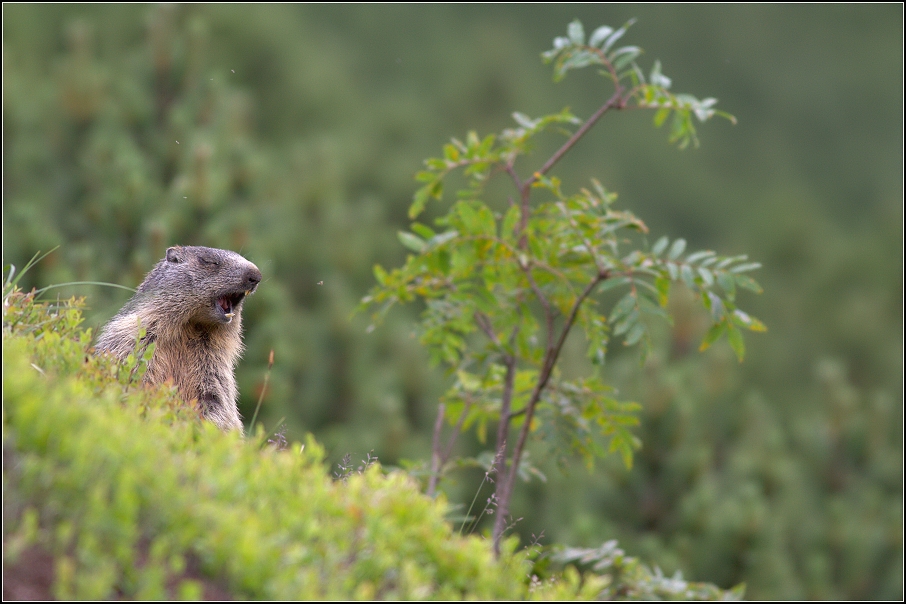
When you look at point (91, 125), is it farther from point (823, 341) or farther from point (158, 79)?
point (823, 341)

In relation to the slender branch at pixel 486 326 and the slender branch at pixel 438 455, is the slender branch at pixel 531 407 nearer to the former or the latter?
the slender branch at pixel 438 455

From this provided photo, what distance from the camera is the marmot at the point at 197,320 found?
17.0ft

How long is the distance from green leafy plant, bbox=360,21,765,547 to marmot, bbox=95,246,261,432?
2.72 feet

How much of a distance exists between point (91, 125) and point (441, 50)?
57.8 feet

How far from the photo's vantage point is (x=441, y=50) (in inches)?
1128

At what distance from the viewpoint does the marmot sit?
5.17 metres

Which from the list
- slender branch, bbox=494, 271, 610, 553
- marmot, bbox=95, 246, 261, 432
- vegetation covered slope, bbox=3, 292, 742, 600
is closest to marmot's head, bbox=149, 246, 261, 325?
marmot, bbox=95, 246, 261, 432

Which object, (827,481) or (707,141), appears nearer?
(827,481)

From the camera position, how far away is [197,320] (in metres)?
5.51

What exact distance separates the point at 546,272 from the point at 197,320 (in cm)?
207

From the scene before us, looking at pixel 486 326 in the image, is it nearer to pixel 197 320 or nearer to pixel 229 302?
pixel 229 302

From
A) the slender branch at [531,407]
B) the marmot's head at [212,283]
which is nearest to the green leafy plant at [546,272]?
the slender branch at [531,407]

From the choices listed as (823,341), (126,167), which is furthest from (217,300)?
(823,341)

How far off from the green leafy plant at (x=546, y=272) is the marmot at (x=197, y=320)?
2.72 feet
